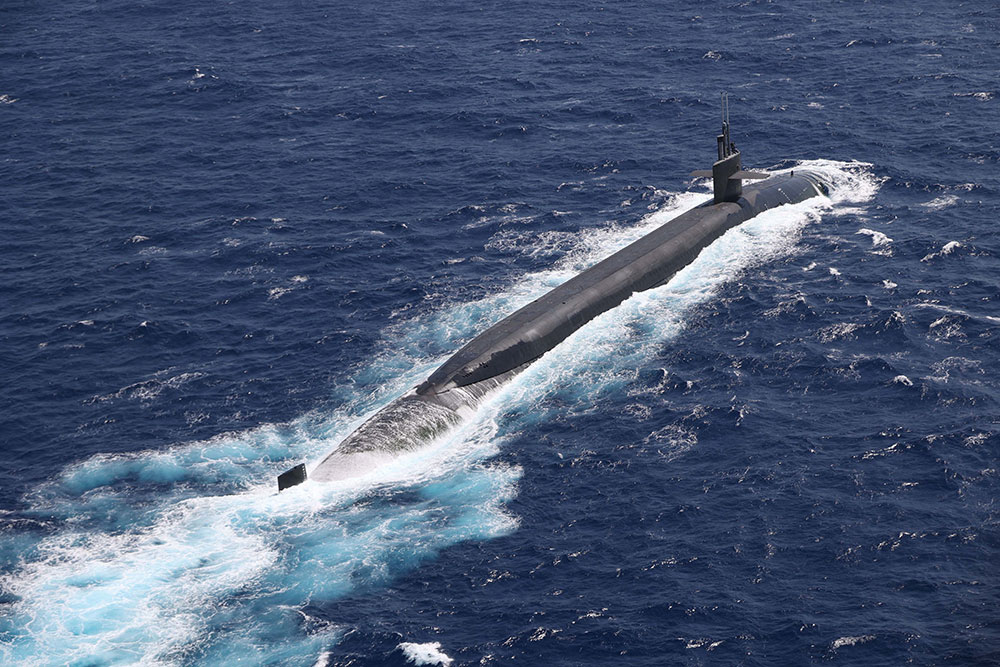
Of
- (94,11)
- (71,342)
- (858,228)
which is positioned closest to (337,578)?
(71,342)

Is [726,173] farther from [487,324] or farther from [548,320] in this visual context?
[487,324]

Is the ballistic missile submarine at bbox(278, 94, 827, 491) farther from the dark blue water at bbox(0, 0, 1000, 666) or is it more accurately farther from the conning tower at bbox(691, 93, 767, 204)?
the dark blue water at bbox(0, 0, 1000, 666)

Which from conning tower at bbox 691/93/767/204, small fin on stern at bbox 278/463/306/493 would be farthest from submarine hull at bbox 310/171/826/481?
small fin on stern at bbox 278/463/306/493

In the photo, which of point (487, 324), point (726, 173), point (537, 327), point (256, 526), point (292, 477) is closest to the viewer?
point (256, 526)

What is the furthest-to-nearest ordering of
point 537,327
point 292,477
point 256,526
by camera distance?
point 537,327 < point 292,477 < point 256,526

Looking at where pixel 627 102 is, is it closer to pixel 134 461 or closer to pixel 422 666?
pixel 134 461

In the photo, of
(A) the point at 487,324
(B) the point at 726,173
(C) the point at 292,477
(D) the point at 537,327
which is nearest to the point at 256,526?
(C) the point at 292,477
